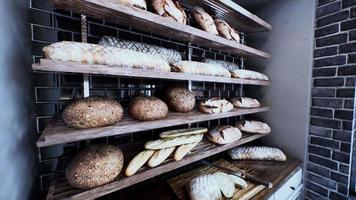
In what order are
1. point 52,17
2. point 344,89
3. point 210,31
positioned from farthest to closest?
1. point 344,89
2. point 210,31
3. point 52,17

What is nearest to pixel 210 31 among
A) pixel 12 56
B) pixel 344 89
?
pixel 12 56

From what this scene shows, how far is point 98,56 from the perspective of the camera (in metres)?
0.67

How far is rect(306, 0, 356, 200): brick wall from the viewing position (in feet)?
4.06

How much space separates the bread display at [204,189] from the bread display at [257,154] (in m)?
0.58

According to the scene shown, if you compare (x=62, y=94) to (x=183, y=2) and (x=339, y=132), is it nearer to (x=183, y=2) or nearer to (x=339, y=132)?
(x=183, y=2)

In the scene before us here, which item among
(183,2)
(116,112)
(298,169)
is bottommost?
(298,169)

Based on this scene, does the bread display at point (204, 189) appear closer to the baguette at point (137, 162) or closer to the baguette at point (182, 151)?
the baguette at point (182, 151)

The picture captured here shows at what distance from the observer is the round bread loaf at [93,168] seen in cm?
66

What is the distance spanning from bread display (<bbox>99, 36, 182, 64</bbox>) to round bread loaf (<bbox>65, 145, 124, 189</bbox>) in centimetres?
52

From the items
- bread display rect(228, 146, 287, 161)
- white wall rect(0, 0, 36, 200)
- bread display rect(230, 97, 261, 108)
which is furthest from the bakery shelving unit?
bread display rect(228, 146, 287, 161)

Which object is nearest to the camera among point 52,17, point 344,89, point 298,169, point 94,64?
point 94,64

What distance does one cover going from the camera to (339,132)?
1.29 metres

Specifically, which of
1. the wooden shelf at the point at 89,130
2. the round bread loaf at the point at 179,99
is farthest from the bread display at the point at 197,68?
the wooden shelf at the point at 89,130

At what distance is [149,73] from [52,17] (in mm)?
601
